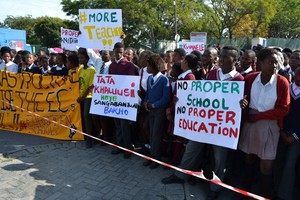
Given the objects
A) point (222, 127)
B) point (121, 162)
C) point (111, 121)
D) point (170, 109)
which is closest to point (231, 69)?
point (222, 127)

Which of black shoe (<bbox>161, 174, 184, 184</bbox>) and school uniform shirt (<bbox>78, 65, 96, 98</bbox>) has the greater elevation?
school uniform shirt (<bbox>78, 65, 96, 98</bbox>)

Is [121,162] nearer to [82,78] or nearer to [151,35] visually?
[82,78]

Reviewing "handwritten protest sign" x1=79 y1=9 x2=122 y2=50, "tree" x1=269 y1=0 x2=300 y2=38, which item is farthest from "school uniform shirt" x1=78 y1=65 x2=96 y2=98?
"tree" x1=269 y1=0 x2=300 y2=38

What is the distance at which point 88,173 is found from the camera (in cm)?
447

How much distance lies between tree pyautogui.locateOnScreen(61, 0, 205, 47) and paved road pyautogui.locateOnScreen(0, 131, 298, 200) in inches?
1020

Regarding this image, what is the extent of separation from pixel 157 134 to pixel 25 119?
3535 mm

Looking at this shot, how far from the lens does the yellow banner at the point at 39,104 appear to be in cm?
597

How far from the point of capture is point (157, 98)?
14.8ft

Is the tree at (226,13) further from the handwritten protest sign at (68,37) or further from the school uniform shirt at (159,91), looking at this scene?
the school uniform shirt at (159,91)

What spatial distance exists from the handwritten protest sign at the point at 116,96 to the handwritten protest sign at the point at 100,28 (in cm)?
Result: 105

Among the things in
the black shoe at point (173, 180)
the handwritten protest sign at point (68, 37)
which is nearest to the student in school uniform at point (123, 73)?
the black shoe at point (173, 180)

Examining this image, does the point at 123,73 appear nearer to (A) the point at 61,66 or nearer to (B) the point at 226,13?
(A) the point at 61,66

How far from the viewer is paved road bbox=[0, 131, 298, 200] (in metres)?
3.84

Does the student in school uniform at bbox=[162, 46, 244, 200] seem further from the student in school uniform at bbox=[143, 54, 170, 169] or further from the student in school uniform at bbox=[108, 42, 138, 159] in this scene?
the student in school uniform at bbox=[108, 42, 138, 159]
